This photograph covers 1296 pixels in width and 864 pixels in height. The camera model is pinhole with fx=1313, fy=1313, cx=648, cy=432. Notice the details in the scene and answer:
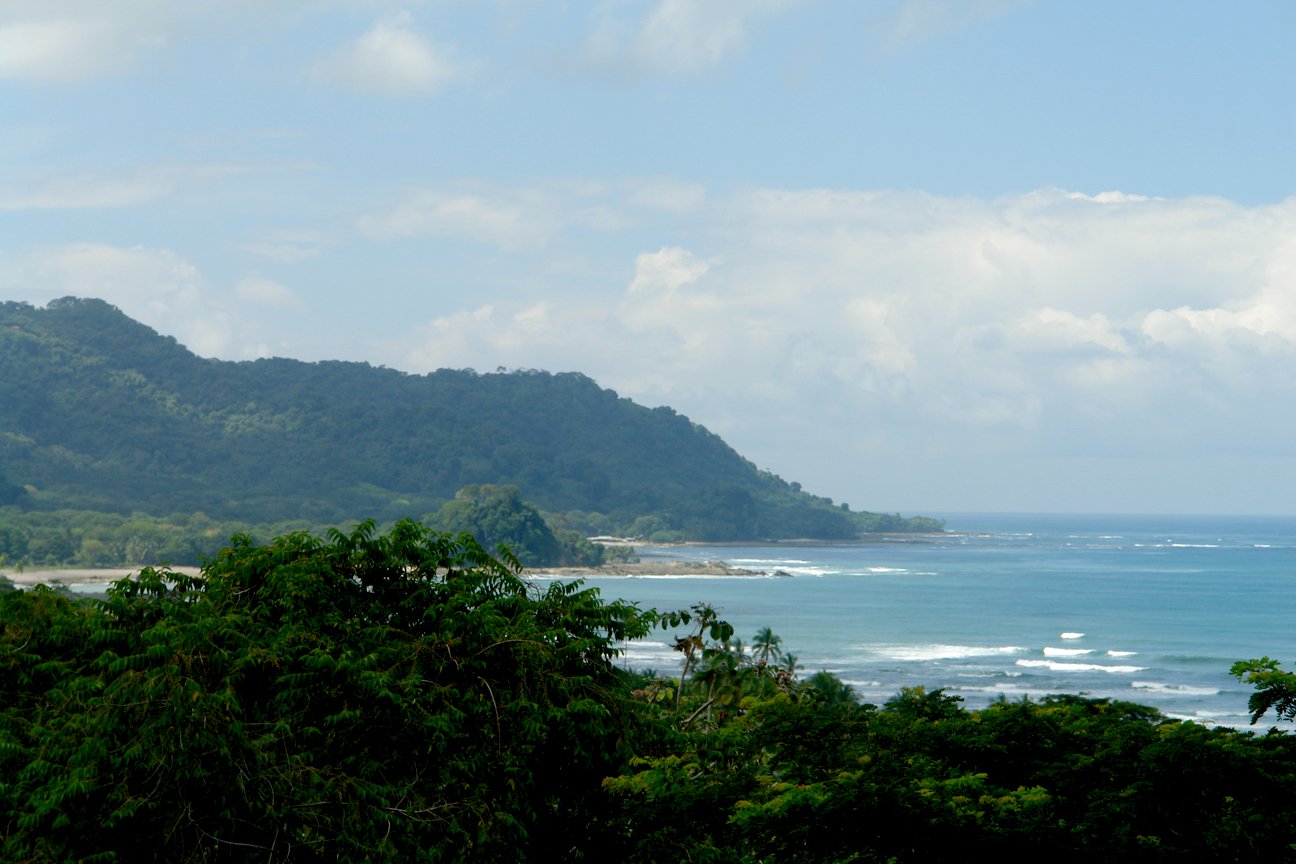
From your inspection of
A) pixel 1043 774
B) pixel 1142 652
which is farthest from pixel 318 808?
pixel 1142 652

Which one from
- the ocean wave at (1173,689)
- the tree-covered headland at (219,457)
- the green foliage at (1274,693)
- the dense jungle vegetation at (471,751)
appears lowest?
the ocean wave at (1173,689)

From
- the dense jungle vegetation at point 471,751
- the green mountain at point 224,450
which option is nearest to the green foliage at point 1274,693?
the dense jungle vegetation at point 471,751

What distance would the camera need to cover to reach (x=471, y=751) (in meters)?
10.3

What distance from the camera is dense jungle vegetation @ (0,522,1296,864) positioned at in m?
8.65

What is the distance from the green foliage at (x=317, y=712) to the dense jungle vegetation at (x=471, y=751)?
0.07 feet

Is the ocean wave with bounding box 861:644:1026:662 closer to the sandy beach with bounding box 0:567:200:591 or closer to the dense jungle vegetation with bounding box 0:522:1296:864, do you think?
the sandy beach with bounding box 0:567:200:591

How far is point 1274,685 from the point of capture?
9.05 meters

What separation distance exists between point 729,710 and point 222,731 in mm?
7827

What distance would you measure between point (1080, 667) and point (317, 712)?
200 feet

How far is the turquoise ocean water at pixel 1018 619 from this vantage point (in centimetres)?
6028

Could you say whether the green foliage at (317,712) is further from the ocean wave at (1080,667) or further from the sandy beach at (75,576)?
the sandy beach at (75,576)

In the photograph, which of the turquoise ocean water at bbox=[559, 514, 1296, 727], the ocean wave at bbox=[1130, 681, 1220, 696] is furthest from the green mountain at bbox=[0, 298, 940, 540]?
the ocean wave at bbox=[1130, 681, 1220, 696]

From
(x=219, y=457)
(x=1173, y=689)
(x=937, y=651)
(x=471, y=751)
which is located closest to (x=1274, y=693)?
(x=471, y=751)

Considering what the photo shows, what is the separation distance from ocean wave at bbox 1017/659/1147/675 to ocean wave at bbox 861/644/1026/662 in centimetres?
349
